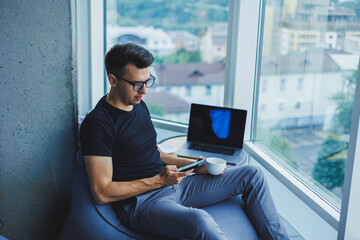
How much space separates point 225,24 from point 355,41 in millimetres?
1186

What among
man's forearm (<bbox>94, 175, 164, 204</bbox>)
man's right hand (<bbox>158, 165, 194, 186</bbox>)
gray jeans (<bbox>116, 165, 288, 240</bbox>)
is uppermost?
man's right hand (<bbox>158, 165, 194, 186</bbox>)

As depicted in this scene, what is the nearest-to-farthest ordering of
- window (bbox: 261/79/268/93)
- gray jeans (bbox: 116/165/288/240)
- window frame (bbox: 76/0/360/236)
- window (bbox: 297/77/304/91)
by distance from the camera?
gray jeans (bbox: 116/165/288/240)
window frame (bbox: 76/0/360/236)
window (bbox: 297/77/304/91)
window (bbox: 261/79/268/93)

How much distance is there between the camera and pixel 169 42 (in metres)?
3.44

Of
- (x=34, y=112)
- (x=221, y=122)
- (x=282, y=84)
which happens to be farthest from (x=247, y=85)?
(x=34, y=112)

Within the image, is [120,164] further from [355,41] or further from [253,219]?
[355,41]

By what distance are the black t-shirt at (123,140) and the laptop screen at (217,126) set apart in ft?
2.14

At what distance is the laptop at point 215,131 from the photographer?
2730mm

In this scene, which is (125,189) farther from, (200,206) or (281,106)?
(281,106)

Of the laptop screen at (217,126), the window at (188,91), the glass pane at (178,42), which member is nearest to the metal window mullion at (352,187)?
the laptop screen at (217,126)

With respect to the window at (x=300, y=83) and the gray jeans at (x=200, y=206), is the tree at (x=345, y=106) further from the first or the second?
the gray jeans at (x=200, y=206)

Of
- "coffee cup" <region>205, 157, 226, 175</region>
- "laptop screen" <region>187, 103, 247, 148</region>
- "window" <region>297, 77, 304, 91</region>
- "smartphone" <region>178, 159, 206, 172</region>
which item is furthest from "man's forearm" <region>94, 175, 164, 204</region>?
"window" <region>297, 77, 304, 91</region>

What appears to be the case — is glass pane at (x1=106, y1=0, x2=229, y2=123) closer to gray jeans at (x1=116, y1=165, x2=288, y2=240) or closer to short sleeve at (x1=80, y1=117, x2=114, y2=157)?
gray jeans at (x1=116, y1=165, x2=288, y2=240)

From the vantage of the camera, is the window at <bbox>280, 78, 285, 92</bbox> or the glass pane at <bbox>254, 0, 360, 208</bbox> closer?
the glass pane at <bbox>254, 0, 360, 208</bbox>

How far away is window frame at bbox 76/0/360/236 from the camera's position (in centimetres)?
195
